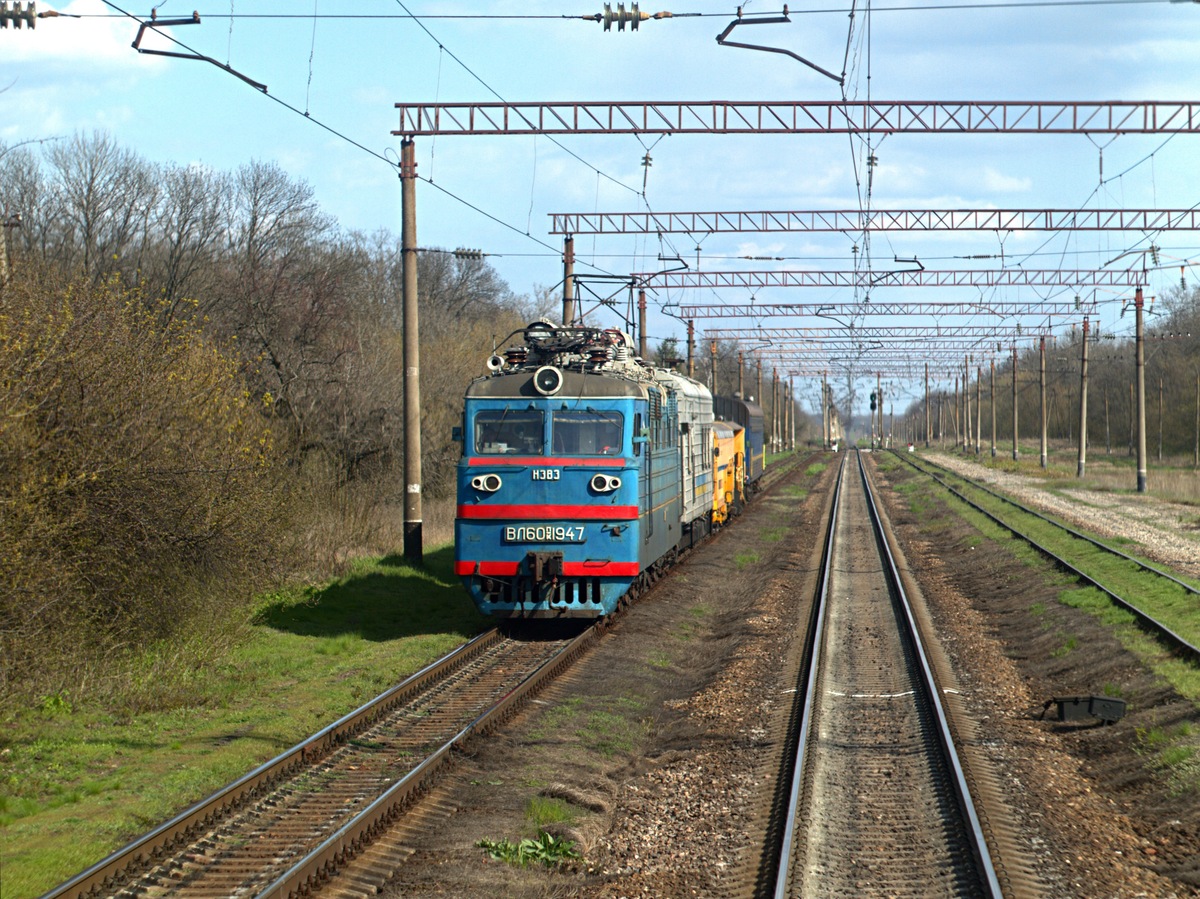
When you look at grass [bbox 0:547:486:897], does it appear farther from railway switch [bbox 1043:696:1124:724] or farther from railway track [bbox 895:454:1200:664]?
railway track [bbox 895:454:1200:664]

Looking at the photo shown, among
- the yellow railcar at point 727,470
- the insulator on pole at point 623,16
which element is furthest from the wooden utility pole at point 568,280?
the insulator on pole at point 623,16

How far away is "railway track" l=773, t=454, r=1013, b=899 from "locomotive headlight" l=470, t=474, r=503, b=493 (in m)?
4.39

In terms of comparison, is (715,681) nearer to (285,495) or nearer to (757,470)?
(285,495)

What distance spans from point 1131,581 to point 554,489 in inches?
416

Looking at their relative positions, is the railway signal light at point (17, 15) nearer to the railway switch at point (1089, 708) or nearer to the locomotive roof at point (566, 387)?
the locomotive roof at point (566, 387)

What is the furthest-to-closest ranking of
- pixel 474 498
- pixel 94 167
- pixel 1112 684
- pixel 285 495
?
pixel 94 167 → pixel 285 495 → pixel 474 498 → pixel 1112 684

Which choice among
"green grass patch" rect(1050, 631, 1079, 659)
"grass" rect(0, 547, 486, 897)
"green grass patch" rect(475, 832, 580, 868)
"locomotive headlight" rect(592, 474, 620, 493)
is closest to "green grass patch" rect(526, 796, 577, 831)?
"green grass patch" rect(475, 832, 580, 868)

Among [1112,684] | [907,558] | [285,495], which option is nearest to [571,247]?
[907,558]

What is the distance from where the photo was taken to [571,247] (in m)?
28.3

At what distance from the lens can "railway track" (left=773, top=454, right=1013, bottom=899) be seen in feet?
25.1

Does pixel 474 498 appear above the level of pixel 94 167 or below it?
below

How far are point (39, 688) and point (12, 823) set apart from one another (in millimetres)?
2931

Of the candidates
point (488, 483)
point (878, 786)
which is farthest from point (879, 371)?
point (878, 786)

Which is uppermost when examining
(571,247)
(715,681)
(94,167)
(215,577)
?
(94,167)
